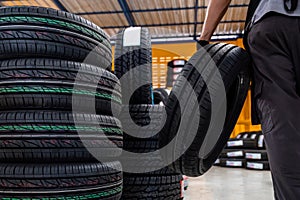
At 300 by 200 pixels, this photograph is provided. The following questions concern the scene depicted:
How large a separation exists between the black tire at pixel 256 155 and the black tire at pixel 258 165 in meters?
0.07

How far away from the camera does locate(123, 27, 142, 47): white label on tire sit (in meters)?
1.85

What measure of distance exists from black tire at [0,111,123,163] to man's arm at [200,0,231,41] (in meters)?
→ 0.62

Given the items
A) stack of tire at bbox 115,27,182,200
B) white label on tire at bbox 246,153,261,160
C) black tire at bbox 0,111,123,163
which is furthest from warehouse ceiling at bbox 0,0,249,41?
black tire at bbox 0,111,123,163

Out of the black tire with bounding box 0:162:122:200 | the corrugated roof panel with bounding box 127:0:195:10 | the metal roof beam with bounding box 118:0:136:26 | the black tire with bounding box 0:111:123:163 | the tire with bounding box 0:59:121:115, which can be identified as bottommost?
the black tire with bounding box 0:162:122:200

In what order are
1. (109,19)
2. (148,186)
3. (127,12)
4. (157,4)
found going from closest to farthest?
(148,186)
(157,4)
(127,12)
(109,19)

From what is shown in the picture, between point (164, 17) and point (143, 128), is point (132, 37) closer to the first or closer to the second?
point (143, 128)

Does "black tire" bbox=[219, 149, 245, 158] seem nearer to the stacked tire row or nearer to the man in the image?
the stacked tire row

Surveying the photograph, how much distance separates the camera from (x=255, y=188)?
3.08 metres

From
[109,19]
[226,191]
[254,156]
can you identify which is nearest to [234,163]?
[254,156]

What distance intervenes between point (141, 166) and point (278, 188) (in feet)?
3.28

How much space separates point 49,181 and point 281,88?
2.93ft

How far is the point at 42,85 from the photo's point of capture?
1.23 meters

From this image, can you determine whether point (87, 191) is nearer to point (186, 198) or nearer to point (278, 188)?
point (278, 188)

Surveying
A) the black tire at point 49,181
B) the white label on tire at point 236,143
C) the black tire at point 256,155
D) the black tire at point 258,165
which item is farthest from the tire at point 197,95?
the white label on tire at point 236,143
